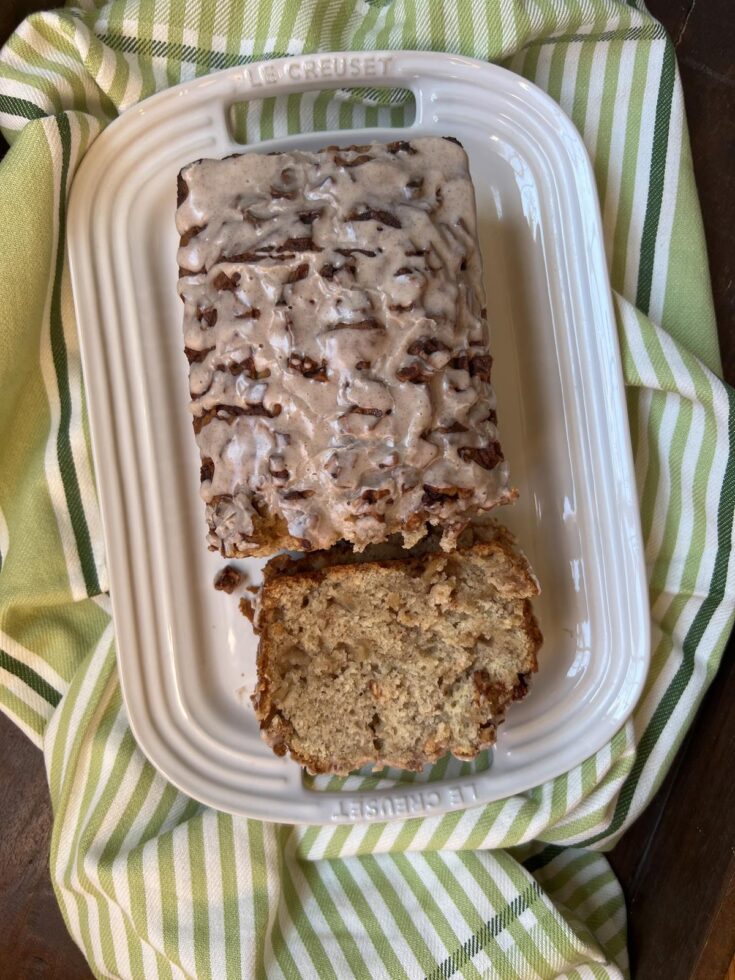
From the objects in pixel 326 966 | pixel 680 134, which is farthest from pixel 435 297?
pixel 326 966

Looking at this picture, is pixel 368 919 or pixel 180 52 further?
pixel 368 919

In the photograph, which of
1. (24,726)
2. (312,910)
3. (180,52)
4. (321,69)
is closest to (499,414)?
(321,69)

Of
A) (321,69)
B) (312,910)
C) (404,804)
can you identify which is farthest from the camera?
(312,910)

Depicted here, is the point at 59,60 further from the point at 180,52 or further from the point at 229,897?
the point at 229,897

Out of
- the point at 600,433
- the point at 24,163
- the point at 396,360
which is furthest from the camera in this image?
the point at 600,433


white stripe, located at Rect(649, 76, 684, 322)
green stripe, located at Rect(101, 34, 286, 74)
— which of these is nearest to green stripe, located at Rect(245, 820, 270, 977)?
white stripe, located at Rect(649, 76, 684, 322)

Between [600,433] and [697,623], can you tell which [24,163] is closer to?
[600,433]

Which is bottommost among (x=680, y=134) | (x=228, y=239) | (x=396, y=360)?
(x=396, y=360)
